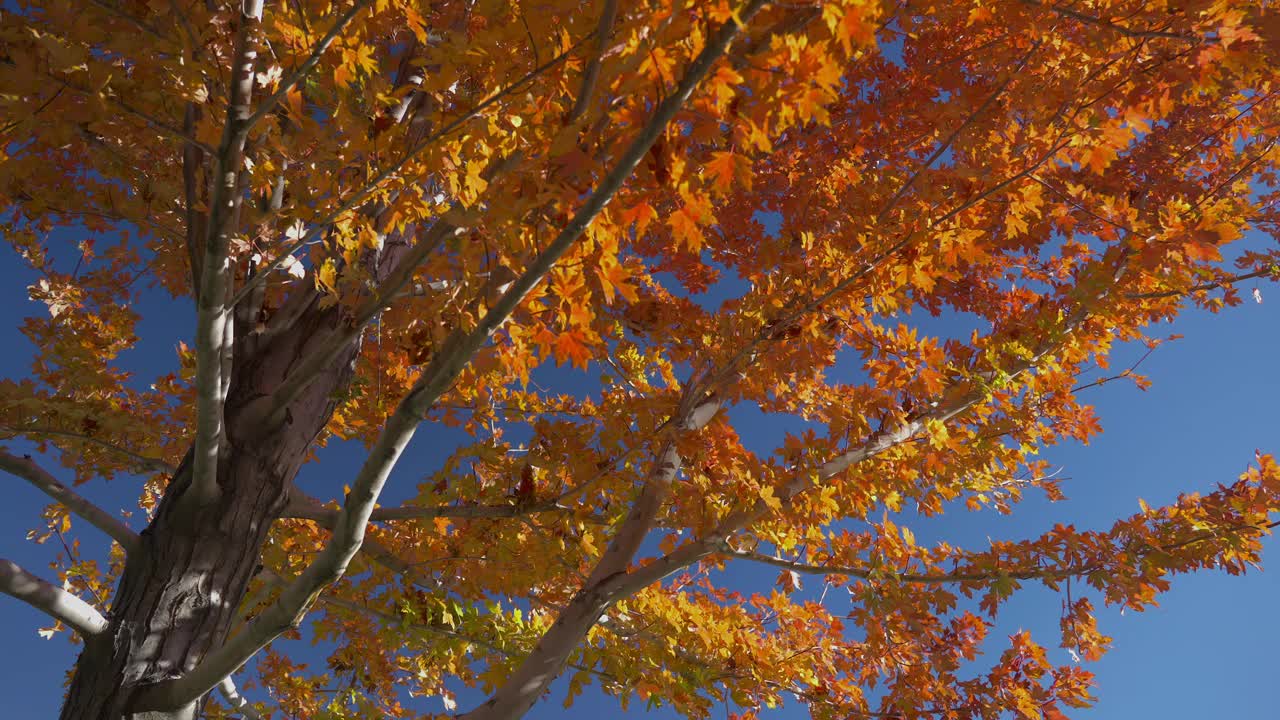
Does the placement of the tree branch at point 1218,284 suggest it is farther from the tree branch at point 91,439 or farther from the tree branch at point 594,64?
the tree branch at point 91,439

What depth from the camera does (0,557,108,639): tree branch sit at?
2238 millimetres

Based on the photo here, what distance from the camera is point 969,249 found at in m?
2.55

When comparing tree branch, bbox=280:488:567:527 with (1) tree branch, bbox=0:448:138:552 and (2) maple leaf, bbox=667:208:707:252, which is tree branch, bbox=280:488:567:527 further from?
(2) maple leaf, bbox=667:208:707:252

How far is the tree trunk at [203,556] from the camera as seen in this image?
2.48 meters

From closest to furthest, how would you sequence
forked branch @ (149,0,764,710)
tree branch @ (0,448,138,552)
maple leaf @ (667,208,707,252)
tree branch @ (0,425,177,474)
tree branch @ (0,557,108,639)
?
forked branch @ (149,0,764,710)
maple leaf @ (667,208,707,252)
tree branch @ (0,557,108,639)
tree branch @ (0,448,138,552)
tree branch @ (0,425,177,474)

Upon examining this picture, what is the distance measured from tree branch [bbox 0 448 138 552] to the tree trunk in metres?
0.11

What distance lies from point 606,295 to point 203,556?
2256 millimetres

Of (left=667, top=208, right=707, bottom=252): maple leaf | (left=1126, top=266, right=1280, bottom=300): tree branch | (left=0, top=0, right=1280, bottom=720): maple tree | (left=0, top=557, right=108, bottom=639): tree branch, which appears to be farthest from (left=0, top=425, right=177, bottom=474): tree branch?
(left=1126, top=266, right=1280, bottom=300): tree branch

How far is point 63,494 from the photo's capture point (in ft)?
8.78

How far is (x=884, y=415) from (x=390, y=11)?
8.83 ft

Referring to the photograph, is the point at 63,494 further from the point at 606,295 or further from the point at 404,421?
the point at 606,295

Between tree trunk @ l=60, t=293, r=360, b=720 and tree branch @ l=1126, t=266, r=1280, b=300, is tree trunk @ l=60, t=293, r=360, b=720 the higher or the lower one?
the lower one

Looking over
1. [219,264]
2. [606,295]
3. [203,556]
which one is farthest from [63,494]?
[606,295]

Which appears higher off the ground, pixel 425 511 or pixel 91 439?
pixel 91 439
